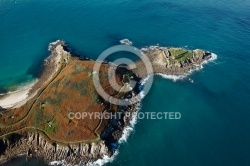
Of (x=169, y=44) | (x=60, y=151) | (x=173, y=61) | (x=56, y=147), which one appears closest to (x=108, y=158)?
(x=60, y=151)

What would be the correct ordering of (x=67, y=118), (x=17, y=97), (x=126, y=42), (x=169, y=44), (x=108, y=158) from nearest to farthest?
(x=108, y=158)
(x=67, y=118)
(x=17, y=97)
(x=169, y=44)
(x=126, y=42)

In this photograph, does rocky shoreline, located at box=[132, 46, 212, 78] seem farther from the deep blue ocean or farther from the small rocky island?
the deep blue ocean

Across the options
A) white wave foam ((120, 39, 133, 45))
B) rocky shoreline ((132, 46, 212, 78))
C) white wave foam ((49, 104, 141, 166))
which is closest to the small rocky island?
rocky shoreline ((132, 46, 212, 78))

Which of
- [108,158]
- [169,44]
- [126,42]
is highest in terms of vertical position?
[126,42]

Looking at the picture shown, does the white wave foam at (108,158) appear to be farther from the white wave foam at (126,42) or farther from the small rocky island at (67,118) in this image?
the white wave foam at (126,42)

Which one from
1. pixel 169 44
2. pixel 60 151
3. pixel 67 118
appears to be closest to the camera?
pixel 60 151

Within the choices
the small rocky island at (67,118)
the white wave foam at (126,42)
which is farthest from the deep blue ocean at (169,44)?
the small rocky island at (67,118)

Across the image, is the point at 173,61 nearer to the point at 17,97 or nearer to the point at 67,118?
the point at 67,118
